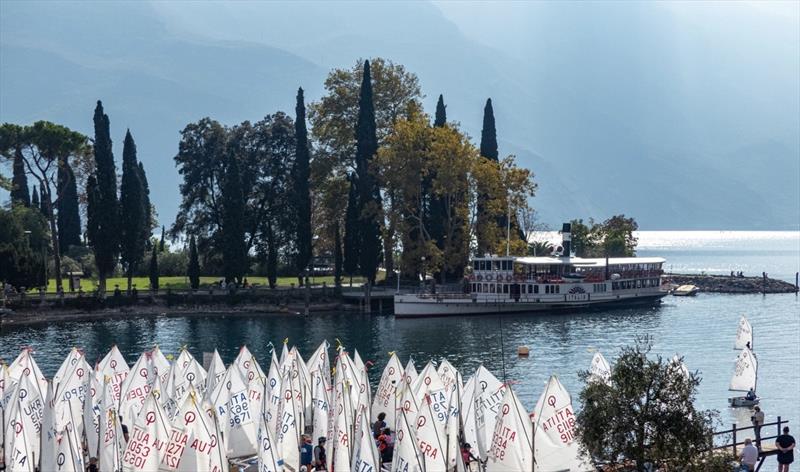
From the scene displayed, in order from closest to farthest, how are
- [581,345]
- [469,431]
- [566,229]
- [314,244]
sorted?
[469,431]
[581,345]
[566,229]
[314,244]

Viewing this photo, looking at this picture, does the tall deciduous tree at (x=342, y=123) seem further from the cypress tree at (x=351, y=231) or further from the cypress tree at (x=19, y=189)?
the cypress tree at (x=19, y=189)

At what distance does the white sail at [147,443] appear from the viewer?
28.7 m

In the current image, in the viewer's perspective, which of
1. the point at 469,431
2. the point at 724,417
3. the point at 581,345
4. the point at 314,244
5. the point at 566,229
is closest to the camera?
the point at 469,431

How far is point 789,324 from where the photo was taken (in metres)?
89.3

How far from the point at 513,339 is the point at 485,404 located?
149 feet

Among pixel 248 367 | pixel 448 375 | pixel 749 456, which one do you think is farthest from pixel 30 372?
pixel 749 456

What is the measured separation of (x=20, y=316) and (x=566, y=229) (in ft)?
171

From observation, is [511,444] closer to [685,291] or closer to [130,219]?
[130,219]

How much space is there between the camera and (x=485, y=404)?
3619 centimetres

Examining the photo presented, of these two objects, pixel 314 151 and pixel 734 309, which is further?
pixel 314 151

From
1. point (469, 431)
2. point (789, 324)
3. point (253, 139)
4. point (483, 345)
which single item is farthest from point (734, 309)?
point (469, 431)

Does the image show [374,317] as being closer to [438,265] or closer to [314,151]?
[438,265]

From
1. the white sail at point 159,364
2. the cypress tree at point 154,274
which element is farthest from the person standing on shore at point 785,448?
the cypress tree at point 154,274

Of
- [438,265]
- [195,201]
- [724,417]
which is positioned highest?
[195,201]
